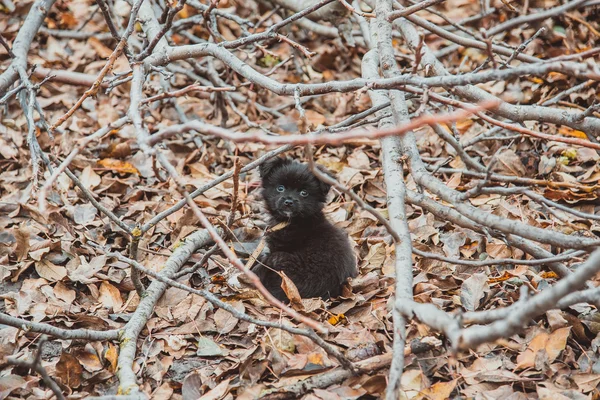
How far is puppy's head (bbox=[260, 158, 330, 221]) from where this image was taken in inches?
214

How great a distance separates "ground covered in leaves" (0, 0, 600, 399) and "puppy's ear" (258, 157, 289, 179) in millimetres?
416

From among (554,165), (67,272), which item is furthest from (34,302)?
(554,165)

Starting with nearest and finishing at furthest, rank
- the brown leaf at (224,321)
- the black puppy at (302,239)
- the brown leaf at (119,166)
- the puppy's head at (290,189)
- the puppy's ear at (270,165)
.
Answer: the brown leaf at (224,321)
the black puppy at (302,239)
the puppy's head at (290,189)
the puppy's ear at (270,165)
the brown leaf at (119,166)

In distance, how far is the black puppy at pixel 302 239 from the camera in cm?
475

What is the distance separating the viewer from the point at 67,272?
4691 millimetres

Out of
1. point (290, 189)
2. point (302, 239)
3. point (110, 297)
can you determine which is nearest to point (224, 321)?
point (110, 297)

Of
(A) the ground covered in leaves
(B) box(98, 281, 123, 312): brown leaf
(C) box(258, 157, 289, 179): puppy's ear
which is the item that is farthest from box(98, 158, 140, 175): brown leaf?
(B) box(98, 281, 123, 312): brown leaf

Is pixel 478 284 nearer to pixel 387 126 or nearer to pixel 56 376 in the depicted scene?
pixel 387 126

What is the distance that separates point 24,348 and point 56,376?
1.55 feet

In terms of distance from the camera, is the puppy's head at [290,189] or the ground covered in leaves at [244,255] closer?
the ground covered in leaves at [244,255]

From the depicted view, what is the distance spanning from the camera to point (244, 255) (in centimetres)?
523

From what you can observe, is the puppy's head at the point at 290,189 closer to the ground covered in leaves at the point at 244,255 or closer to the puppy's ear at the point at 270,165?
the puppy's ear at the point at 270,165

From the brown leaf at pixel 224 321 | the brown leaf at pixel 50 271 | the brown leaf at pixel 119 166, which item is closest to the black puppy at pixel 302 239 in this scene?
the brown leaf at pixel 224 321

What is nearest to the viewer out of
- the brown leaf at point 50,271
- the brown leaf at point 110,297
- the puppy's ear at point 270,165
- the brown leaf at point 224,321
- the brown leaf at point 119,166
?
the brown leaf at point 224,321
